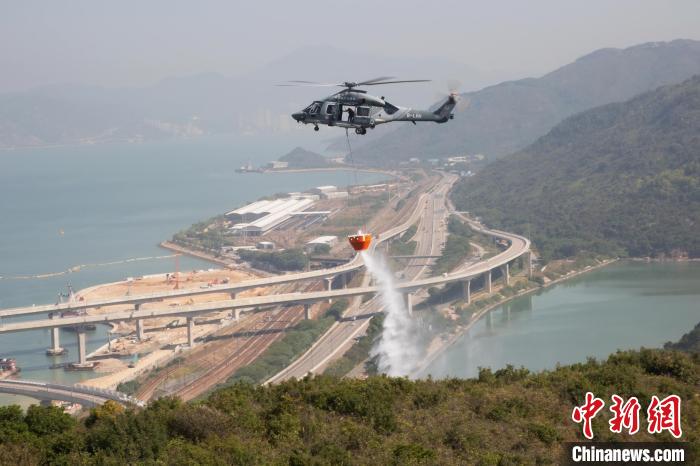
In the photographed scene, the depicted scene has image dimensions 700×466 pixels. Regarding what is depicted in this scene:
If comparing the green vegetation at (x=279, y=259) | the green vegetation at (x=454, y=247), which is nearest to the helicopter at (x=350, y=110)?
the green vegetation at (x=454, y=247)

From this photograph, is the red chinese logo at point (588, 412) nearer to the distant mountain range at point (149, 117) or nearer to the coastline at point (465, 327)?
the coastline at point (465, 327)

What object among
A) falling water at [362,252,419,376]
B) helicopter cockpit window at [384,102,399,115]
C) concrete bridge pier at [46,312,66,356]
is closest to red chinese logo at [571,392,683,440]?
helicopter cockpit window at [384,102,399,115]

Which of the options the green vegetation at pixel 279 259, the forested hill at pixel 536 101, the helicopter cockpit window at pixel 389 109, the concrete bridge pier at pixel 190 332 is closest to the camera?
the helicopter cockpit window at pixel 389 109

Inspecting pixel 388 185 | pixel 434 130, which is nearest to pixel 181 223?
pixel 388 185

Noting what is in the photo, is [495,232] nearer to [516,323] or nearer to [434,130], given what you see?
[516,323]

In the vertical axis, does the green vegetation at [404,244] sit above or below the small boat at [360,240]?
below

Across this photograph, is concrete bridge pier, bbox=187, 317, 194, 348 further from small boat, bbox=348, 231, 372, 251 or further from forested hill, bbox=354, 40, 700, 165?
forested hill, bbox=354, 40, 700, 165
